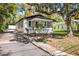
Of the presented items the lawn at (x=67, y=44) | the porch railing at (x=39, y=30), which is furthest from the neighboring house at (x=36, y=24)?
the lawn at (x=67, y=44)

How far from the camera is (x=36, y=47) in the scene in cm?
487

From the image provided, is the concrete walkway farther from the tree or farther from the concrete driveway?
the tree

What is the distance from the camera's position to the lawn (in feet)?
15.7

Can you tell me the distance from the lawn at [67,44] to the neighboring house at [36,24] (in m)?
0.22

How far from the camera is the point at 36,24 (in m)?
4.87

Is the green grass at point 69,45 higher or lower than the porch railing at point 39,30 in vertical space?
lower

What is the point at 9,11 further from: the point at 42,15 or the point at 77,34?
the point at 77,34

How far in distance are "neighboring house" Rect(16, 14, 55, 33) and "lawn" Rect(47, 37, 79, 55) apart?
223 millimetres

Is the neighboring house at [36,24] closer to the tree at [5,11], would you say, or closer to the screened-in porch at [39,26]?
the screened-in porch at [39,26]

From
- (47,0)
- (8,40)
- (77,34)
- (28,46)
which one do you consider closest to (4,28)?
(8,40)

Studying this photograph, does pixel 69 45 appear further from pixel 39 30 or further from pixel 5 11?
pixel 5 11

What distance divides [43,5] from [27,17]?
367 millimetres

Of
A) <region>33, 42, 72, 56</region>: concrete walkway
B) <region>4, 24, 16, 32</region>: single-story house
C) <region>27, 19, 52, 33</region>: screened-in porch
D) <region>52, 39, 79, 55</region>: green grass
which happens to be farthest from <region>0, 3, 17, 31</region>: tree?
<region>52, 39, 79, 55</region>: green grass

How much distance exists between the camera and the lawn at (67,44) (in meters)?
4.78
